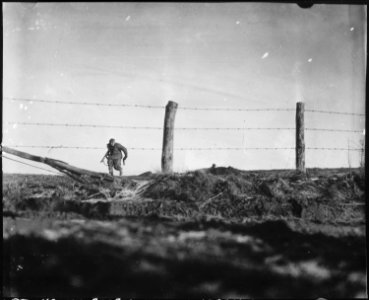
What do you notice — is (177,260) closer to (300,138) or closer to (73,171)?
(73,171)

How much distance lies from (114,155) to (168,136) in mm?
617

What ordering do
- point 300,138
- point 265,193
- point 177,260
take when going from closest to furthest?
point 177,260 < point 265,193 < point 300,138

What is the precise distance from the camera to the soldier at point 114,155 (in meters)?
3.17

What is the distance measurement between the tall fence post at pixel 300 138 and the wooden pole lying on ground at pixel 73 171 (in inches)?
77.7

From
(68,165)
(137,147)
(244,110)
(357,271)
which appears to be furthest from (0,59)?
(357,271)

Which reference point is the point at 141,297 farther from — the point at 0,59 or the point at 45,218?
the point at 0,59

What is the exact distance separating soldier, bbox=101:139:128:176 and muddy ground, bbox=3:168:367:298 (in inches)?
8.6

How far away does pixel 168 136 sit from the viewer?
342 cm

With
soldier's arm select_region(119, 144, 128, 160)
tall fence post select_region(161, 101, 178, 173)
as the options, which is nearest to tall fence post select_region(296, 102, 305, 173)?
tall fence post select_region(161, 101, 178, 173)

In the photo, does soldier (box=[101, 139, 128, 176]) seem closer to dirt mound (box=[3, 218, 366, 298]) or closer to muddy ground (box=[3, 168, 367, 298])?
muddy ground (box=[3, 168, 367, 298])

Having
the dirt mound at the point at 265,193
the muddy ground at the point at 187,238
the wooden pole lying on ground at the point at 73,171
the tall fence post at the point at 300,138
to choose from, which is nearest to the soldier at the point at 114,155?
the wooden pole lying on ground at the point at 73,171

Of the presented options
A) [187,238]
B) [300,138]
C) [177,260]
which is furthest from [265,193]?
[177,260]

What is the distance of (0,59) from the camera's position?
3.19m

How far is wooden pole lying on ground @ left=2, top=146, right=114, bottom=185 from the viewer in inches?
126
